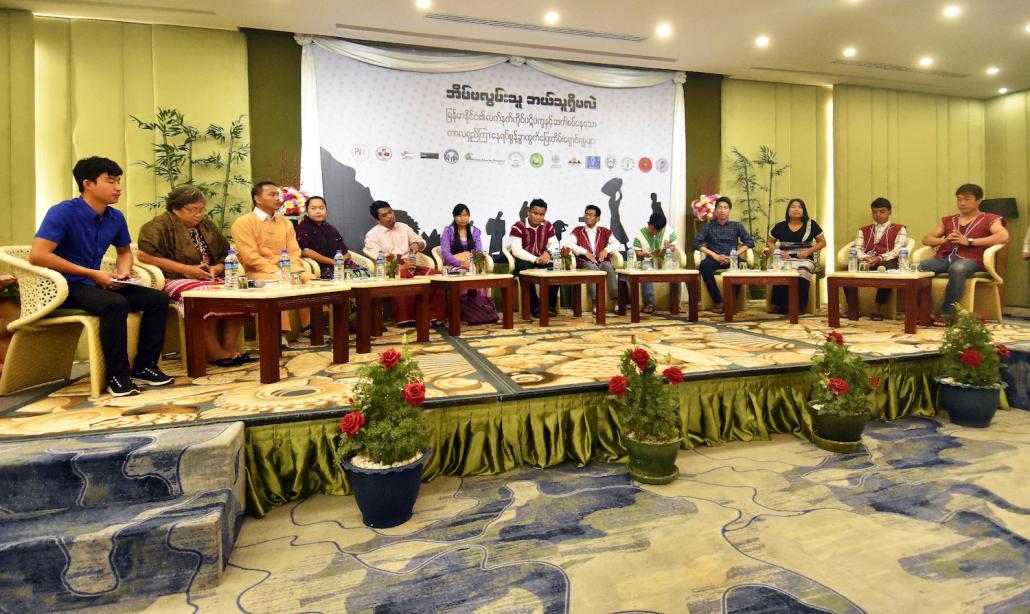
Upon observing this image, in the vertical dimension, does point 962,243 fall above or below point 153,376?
above

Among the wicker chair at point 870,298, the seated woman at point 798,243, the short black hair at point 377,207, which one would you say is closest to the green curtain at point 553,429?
the wicker chair at point 870,298

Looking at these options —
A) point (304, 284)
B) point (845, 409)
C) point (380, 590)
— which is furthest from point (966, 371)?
point (304, 284)

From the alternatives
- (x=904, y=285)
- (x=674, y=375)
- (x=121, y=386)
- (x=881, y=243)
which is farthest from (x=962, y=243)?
(x=121, y=386)

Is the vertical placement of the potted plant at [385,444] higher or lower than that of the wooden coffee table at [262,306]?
lower

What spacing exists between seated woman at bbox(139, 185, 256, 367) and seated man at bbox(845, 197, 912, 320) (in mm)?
5380

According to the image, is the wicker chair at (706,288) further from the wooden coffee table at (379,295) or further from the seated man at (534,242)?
the wooden coffee table at (379,295)

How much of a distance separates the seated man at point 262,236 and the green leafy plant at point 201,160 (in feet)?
4.88

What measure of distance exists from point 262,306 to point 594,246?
4.11m

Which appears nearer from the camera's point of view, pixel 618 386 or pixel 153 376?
pixel 618 386

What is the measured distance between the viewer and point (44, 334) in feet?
9.49

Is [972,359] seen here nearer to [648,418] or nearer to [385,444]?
[648,418]

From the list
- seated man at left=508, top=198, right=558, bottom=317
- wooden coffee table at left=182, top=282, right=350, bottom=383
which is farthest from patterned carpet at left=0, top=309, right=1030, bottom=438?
seated man at left=508, top=198, right=558, bottom=317

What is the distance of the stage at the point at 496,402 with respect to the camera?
2166mm

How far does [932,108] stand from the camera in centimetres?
748
